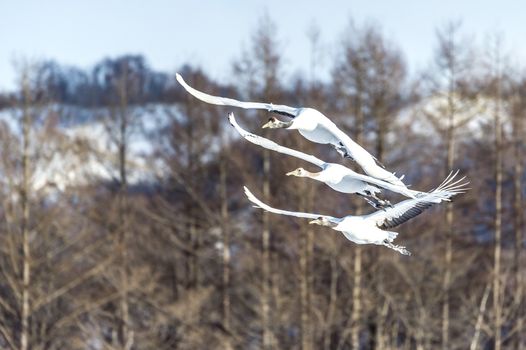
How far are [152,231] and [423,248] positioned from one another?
802cm

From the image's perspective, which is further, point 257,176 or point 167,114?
point 167,114

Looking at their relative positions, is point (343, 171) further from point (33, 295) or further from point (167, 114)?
point (167, 114)

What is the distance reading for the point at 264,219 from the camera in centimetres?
1441

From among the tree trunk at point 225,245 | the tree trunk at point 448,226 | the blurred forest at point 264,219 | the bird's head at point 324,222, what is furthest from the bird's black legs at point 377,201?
the tree trunk at point 225,245

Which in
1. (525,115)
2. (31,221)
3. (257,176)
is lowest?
(31,221)

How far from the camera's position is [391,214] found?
10.2ft

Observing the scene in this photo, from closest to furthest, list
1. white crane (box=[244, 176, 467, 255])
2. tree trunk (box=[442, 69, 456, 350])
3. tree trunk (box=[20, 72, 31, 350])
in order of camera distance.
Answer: white crane (box=[244, 176, 467, 255])
tree trunk (box=[20, 72, 31, 350])
tree trunk (box=[442, 69, 456, 350])

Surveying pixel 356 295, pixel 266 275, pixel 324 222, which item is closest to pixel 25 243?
pixel 266 275

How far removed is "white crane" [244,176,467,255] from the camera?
2.86 m

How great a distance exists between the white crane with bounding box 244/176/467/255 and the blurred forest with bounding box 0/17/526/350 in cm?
790

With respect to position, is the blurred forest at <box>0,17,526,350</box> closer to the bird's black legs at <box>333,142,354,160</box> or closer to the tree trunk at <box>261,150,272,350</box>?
the tree trunk at <box>261,150,272,350</box>

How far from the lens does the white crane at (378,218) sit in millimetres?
2863

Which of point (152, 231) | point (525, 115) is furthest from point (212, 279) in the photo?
point (525, 115)

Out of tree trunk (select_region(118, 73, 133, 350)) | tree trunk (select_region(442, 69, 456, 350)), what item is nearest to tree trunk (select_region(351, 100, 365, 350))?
tree trunk (select_region(442, 69, 456, 350))
